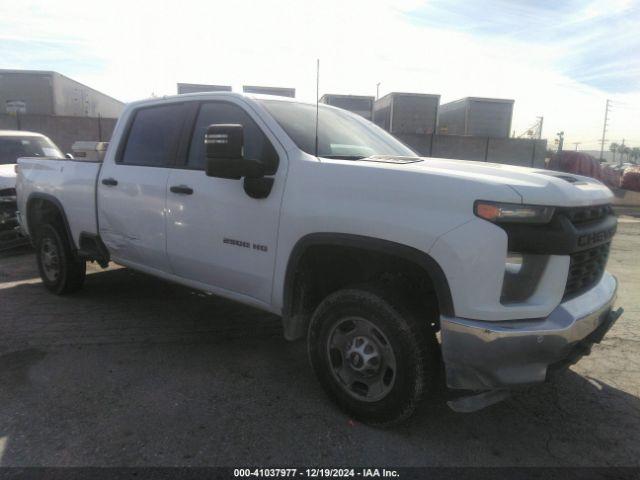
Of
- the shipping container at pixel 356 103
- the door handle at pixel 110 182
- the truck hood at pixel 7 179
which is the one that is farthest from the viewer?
the shipping container at pixel 356 103

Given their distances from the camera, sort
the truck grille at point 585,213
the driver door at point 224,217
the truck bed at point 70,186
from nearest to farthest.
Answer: the truck grille at point 585,213, the driver door at point 224,217, the truck bed at point 70,186

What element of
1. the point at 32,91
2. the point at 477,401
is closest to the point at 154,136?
the point at 477,401

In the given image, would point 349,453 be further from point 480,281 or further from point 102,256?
point 102,256

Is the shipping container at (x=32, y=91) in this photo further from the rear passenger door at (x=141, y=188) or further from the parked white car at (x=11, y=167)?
the rear passenger door at (x=141, y=188)

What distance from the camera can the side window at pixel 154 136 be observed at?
403cm

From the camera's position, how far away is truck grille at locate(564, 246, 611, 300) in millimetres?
2607

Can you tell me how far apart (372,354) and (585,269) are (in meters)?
1.24

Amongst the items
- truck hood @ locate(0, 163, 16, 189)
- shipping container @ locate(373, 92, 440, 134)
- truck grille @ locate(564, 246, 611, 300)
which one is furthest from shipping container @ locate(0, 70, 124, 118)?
truck grille @ locate(564, 246, 611, 300)

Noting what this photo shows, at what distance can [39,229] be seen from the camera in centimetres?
547

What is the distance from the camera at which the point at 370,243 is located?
2.70 m

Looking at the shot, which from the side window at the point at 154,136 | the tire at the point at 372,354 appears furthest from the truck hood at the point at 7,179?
the tire at the point at 372,354

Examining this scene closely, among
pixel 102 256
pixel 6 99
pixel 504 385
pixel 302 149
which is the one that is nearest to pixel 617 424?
pixel 504 385

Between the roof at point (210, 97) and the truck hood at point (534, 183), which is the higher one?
the roof at point (210, 97)

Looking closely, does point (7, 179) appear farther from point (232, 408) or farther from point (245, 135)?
point (232, 408)
